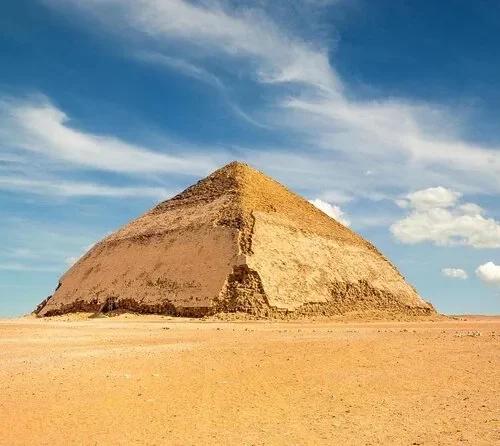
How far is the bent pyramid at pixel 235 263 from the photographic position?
3209 centimetres

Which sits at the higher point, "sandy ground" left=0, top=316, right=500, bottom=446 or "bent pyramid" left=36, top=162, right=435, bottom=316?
"bent pyramid" left=36, top=162, right=435, bottom=316

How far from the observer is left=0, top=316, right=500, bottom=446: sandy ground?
6.60 metres

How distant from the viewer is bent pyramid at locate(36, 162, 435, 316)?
32094 mm

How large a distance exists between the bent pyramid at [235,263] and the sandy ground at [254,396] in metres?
18.6

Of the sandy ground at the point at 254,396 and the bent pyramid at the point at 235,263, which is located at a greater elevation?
the bent pyramid at the point at 235,263

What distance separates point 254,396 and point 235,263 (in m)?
23.9

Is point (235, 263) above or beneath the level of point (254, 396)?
above

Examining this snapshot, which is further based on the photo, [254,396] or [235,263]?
[235,263]

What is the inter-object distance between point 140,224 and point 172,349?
32.8 m

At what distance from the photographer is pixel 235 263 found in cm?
3238

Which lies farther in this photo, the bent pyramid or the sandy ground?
the bent pyramid

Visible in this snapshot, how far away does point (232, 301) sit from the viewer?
101 feet

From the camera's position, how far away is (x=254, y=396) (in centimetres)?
847

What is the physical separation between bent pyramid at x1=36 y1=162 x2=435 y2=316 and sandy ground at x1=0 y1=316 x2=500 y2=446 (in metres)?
18.6
